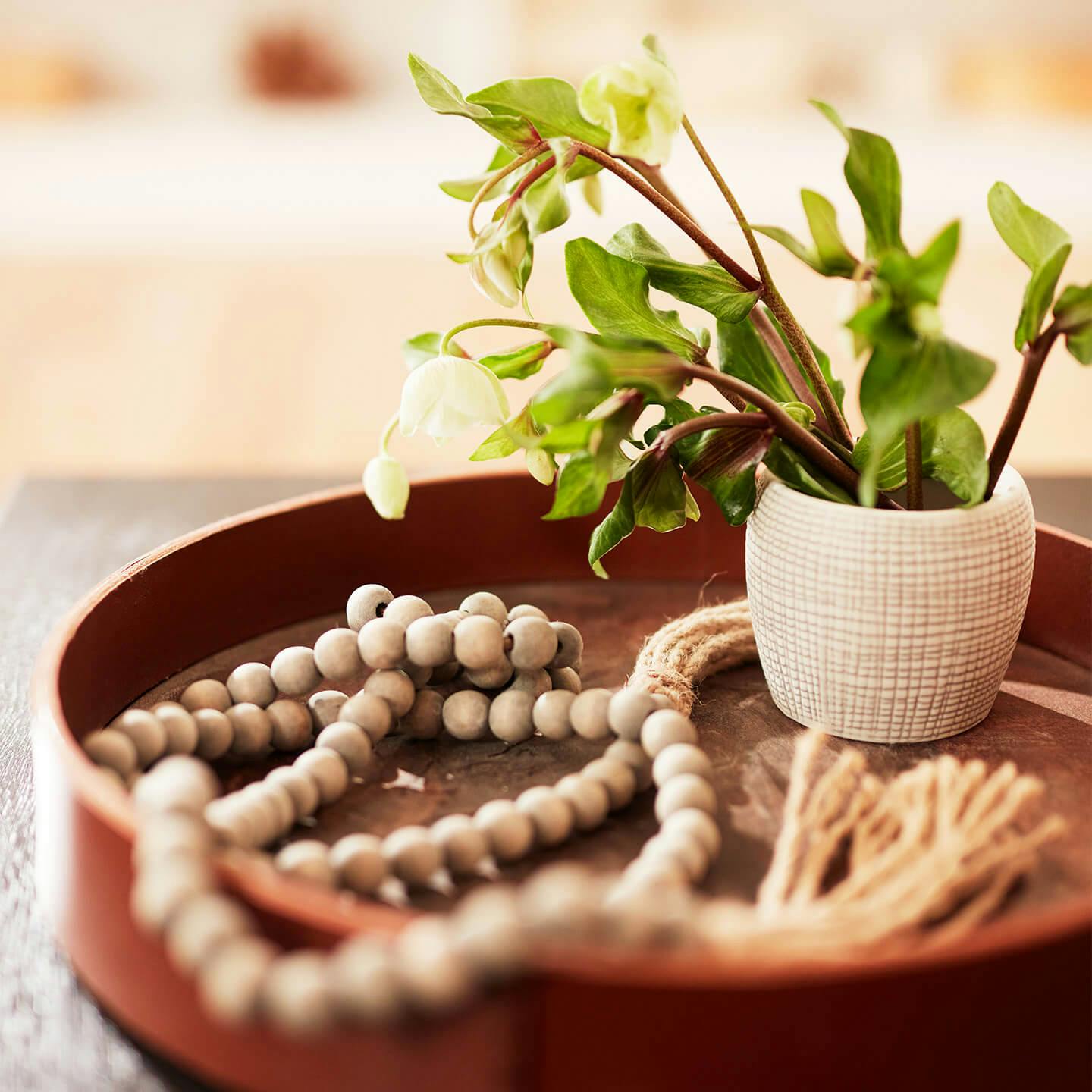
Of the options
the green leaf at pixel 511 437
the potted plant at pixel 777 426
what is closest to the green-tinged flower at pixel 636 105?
the potted plant at pixel 777 426

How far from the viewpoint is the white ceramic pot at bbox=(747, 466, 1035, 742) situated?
1.63 feet

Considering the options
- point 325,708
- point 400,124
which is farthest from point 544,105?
point 400,124

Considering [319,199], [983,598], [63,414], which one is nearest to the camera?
[983,598]

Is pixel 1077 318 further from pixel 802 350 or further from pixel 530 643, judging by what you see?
pixel 530 643

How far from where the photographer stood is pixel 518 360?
561 mm

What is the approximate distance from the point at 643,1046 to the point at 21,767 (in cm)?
34

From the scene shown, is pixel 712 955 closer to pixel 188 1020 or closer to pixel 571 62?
pixel 188 1020

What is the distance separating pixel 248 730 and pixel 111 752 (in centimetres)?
7

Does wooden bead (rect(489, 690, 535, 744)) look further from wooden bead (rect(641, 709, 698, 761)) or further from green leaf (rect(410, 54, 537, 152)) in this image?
green leaf (rect(410, 54, 537, 152))

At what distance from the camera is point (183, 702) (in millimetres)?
528

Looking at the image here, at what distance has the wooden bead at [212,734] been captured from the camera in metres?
0.49

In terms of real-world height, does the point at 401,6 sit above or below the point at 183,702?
below

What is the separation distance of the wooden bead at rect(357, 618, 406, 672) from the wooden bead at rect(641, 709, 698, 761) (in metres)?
0.10

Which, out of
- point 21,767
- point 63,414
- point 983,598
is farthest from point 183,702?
point 63,414
